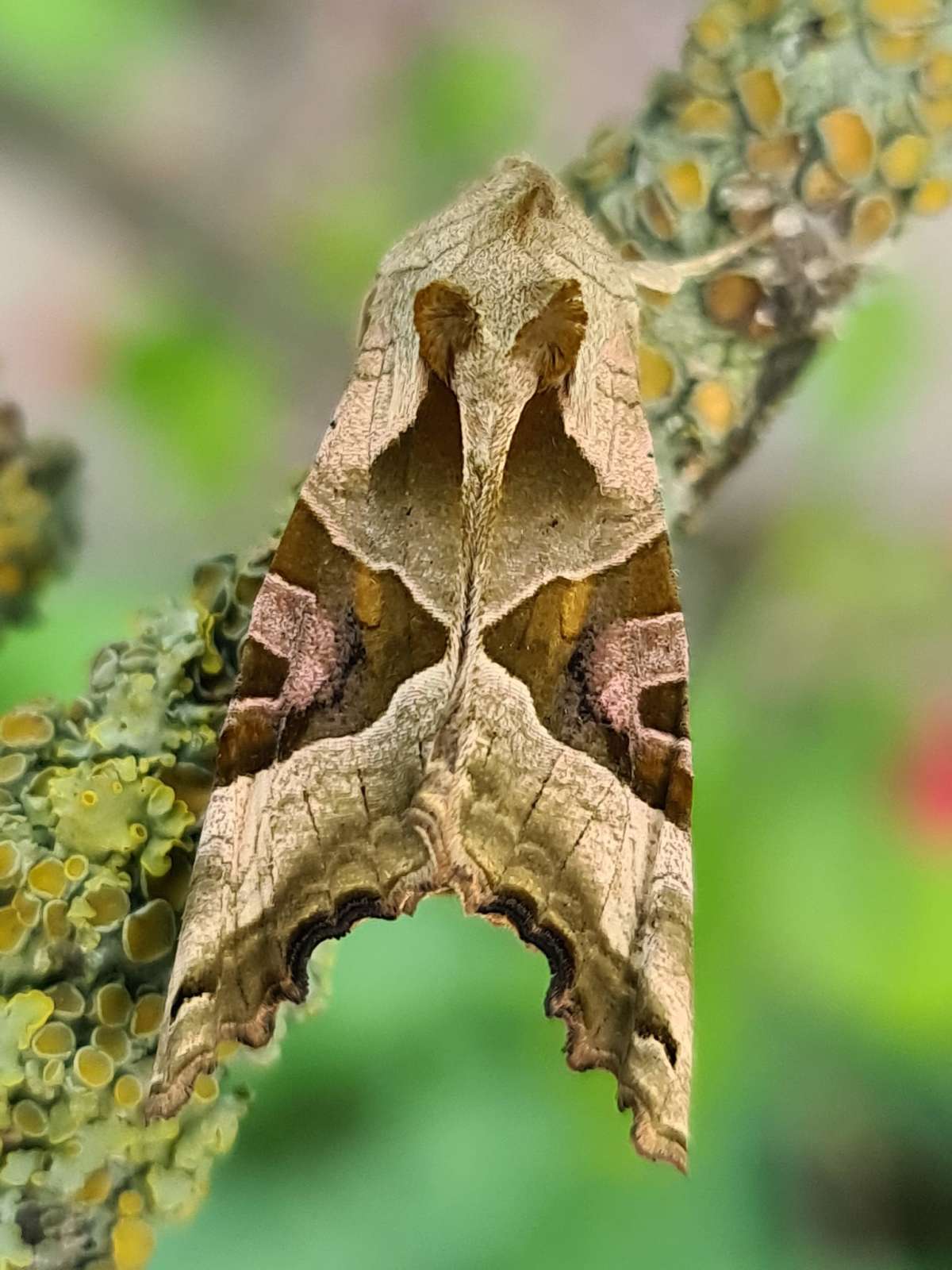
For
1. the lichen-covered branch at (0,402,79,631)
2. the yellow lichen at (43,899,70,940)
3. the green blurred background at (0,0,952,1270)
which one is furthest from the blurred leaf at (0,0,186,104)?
the yellow lichen at (43,899,70,940)

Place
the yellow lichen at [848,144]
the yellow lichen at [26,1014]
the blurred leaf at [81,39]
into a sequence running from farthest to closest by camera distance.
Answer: the blurred leaf at [81,39] → the yellow lichen at [848,144] → the yellow lichen at [26,1014]

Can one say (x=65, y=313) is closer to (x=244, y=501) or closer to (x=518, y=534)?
(x=244, y=501)

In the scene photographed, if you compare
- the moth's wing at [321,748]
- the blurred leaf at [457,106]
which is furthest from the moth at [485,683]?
the blurred leaf at [457,106]

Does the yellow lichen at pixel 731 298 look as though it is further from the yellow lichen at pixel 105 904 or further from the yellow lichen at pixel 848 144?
the yellow lichen at pixel 105 904

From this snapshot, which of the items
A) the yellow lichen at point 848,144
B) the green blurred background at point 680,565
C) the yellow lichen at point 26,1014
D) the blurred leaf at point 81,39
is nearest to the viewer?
the yellow lichen at point 26,1014

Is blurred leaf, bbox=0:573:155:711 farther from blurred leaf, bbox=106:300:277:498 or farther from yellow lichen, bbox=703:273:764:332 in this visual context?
yellow lichen, bbox=703:273:764:332

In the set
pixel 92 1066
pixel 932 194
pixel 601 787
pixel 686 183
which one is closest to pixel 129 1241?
pixel 92 1066
